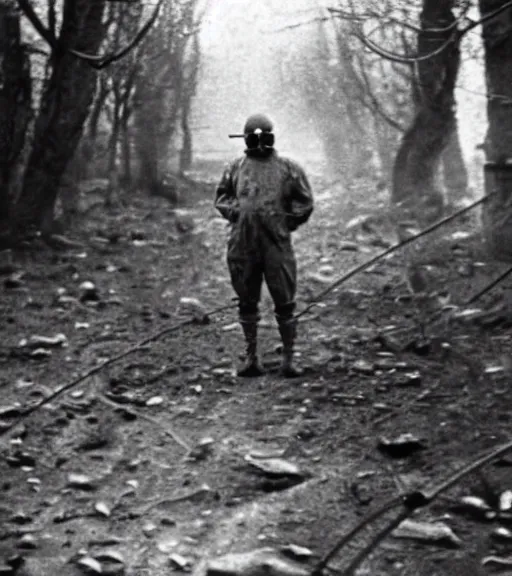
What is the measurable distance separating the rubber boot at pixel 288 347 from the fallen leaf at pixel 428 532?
2653mm

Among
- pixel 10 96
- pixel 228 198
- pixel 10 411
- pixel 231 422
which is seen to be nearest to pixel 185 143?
pixel 10 96

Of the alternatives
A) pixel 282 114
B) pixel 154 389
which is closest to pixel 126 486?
pixel 154 389

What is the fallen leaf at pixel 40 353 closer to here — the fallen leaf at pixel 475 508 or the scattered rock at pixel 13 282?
the scattered rock at pixel 13 282

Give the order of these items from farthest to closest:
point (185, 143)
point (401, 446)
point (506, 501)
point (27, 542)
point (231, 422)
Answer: point (185, 143), point (231, 422), point (401, 446), point (506, 501), point (27, 542)

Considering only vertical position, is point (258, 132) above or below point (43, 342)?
above

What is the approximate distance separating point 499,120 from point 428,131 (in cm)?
468

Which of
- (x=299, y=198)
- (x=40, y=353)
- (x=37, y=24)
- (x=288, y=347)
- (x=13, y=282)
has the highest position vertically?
(x=37, y=24)

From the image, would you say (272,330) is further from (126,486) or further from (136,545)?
(136,545)

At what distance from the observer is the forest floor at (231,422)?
4.29 m

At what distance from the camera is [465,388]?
20.6 ft

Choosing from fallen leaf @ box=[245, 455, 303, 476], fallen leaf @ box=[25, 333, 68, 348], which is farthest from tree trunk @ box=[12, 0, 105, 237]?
fallen leaf @ box=[245, 455, 303, 476]

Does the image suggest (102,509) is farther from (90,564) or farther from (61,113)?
(61,113)

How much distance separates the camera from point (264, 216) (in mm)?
6652

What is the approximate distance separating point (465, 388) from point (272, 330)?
8.43 feet
